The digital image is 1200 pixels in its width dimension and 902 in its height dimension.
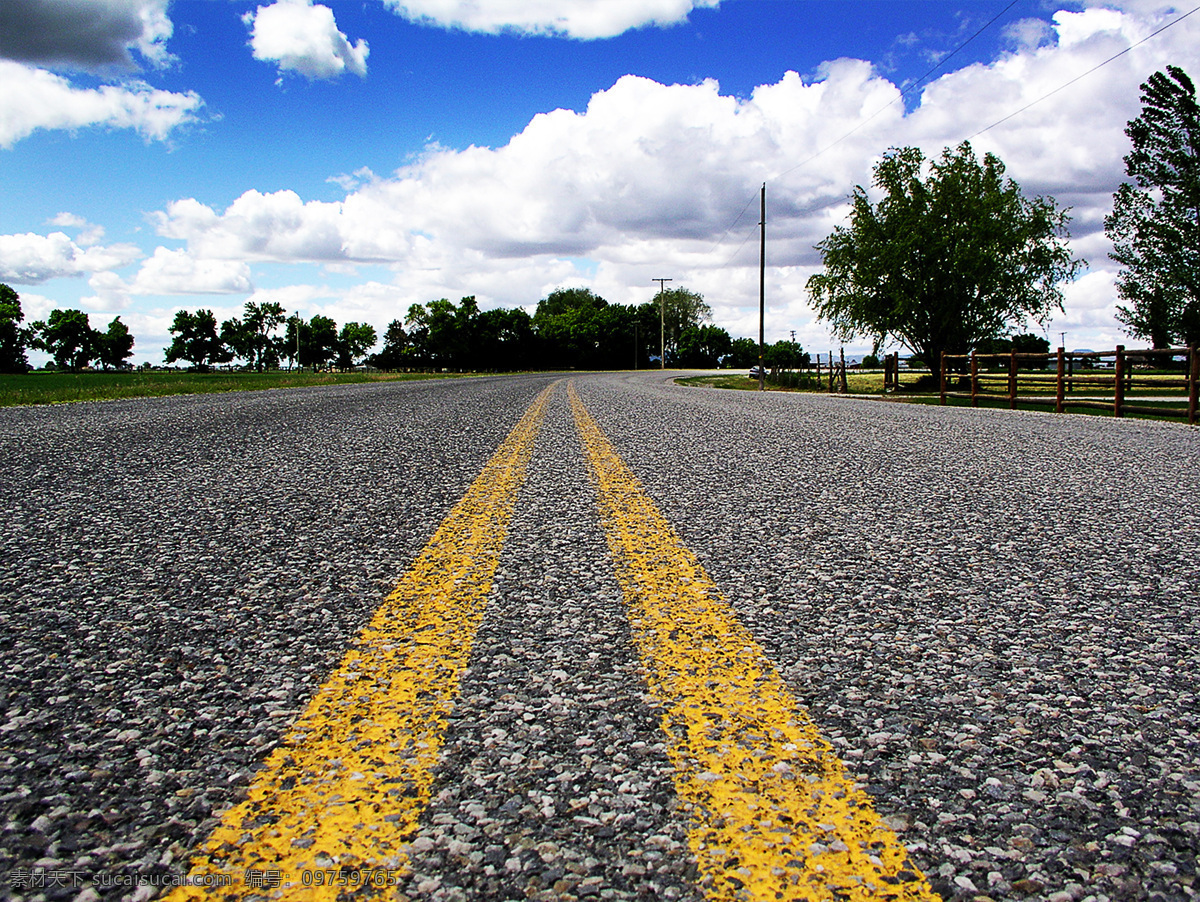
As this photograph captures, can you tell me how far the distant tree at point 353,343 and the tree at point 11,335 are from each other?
2020 inches

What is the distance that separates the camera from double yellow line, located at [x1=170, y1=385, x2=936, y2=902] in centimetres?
127

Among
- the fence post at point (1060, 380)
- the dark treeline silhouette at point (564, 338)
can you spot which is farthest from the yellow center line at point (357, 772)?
the dark treeline silhouette at point (564, 338)

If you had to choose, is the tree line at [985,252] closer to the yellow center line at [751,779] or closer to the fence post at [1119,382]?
the fence post at [1119,382]

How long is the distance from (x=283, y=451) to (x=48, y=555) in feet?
11.6

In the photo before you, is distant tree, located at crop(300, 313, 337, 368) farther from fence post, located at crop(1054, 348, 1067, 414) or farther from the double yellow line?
the double yellow line

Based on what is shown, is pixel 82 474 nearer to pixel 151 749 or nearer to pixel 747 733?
pixel 151 749

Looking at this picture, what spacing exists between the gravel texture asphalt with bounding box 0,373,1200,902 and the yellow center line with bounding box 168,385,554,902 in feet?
0.19

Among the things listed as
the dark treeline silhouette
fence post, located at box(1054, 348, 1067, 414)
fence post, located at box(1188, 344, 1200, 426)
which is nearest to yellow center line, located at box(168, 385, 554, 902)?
fence post, located at box(1188, 344, 1200, 426)

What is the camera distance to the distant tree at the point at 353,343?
151012 mm

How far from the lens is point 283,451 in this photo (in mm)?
6742

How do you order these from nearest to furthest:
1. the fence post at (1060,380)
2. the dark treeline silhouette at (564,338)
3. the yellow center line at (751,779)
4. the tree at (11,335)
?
the yellow center line at (751,779), the fence post at (1060,380), the tree at (11,335), the dark treeline silhouette at (564,338)

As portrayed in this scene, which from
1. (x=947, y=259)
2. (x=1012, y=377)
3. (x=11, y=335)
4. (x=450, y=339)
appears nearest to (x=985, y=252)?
(x=947, y=259)

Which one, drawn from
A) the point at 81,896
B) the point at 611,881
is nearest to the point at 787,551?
the point at 611,881

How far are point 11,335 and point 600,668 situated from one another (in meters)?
116
